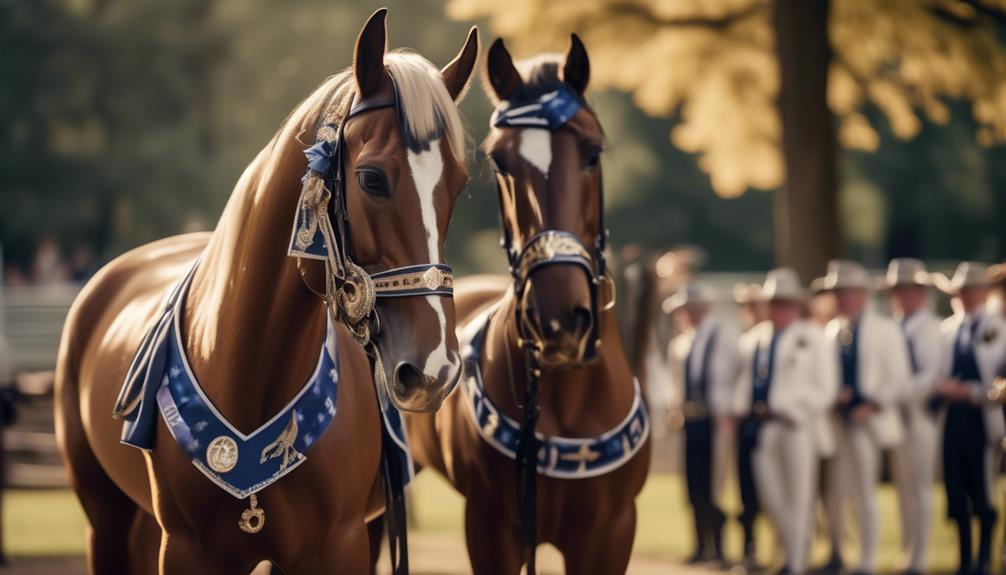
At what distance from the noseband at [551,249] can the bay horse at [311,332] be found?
682 mm

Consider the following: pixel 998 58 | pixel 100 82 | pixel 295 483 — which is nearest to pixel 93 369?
pixel 295 483

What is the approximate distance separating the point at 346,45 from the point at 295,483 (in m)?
27.6

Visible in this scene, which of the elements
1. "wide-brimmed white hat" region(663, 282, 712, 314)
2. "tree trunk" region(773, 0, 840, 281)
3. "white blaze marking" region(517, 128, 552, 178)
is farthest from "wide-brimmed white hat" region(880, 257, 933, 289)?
"white blaze marking" region(517, 128, 552, 178)

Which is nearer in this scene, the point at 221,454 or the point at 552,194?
the point at 221,454

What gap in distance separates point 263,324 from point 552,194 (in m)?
1.33

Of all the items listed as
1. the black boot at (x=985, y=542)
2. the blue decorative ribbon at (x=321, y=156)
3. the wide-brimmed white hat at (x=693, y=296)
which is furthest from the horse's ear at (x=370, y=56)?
the wide-brimmed white hat at (x=693, y=296)

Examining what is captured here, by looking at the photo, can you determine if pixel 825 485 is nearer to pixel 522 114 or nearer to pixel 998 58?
pixel 998 58

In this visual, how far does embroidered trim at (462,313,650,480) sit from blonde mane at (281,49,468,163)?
1.60 meters

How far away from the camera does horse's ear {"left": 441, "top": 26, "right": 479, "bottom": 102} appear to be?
4.03 metres

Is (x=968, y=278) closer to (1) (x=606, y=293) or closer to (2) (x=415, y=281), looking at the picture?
(1) (x=606, y=293)

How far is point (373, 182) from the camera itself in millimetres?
3609

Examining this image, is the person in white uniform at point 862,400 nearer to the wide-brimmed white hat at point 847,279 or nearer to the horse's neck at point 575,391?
the wide-brimmed white hat at point 847,279

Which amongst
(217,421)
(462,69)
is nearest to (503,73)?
(462,69)

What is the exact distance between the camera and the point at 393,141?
3.64 m
